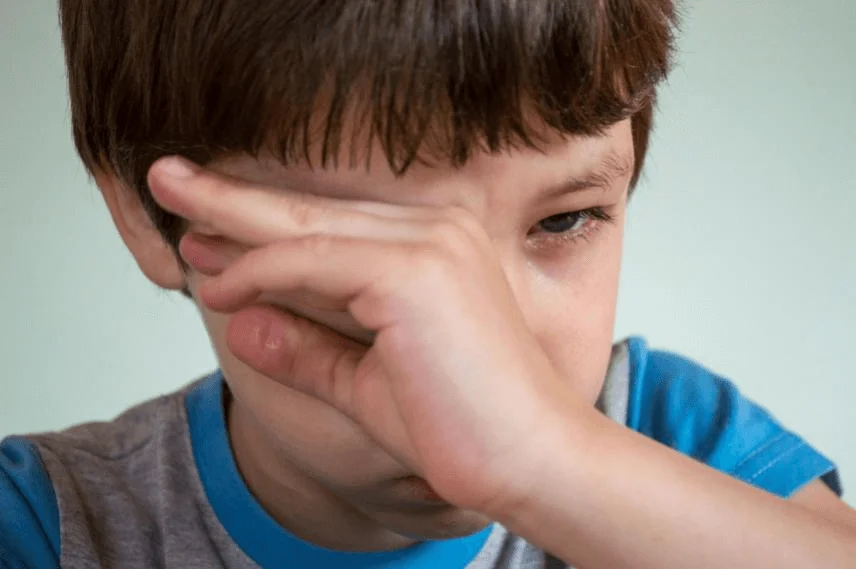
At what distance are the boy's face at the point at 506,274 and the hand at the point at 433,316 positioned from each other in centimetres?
2

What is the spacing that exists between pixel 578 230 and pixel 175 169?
0.73ft

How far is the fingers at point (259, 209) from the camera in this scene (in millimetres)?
528

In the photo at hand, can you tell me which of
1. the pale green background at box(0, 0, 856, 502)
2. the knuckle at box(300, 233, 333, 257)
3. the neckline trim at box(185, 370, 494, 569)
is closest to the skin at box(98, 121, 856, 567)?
the knuckle at box(300, 233, 333, 257)

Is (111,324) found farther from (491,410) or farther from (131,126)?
(491,410)

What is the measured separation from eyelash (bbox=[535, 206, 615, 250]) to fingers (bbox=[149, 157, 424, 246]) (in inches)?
3.8

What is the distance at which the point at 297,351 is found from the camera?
584 millimetres

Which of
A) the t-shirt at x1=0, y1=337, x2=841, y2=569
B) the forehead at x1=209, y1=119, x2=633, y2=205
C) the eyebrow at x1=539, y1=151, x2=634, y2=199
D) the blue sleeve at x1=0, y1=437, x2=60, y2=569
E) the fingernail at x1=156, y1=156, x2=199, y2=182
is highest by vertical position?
the eyebrow at x1=539, y1=151, x2=634, y2=199

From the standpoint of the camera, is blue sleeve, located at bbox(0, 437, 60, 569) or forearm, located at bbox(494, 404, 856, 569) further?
blue sleeve, located at bbox(0, 437, 60, 569)

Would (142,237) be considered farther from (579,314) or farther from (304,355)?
(579,314)

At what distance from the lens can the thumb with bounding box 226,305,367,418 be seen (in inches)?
22.7

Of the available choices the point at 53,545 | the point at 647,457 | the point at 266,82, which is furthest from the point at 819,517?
the point at 53,545

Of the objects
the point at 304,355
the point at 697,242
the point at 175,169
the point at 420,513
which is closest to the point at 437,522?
the point at 420,513

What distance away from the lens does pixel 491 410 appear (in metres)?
0.52

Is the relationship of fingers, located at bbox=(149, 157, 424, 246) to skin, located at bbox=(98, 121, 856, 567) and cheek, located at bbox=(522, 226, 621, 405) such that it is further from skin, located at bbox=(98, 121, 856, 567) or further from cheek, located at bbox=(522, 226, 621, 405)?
cheek, located at bbox=(522, 226, 621, 405)
